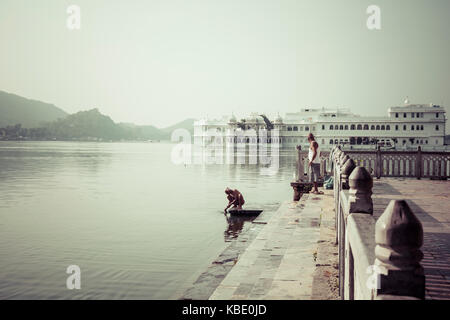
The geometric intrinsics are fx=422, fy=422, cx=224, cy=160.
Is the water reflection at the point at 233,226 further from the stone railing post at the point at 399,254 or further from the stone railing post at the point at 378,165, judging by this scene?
the stone railing post at the point at 399,254

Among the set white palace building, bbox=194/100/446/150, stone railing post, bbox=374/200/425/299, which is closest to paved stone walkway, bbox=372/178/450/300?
stone railing post, bbox=374/200/425/299

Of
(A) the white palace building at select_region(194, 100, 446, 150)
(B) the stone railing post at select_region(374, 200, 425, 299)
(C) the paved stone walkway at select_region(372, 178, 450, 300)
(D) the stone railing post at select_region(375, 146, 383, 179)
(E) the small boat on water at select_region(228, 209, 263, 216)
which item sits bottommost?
(E) the small boat on water at select_region(228, 209, 263, 216)

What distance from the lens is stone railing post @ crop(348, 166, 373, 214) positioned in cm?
381

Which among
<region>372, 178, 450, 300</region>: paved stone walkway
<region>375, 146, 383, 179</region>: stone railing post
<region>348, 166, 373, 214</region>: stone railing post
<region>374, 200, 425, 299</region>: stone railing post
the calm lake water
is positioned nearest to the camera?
<region>374, 200, 425, 299</region>: stone railing post

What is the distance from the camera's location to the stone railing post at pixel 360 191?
3.81 m

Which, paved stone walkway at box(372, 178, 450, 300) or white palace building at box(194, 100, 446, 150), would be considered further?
white palace building at box(194, 100, 446, 150)

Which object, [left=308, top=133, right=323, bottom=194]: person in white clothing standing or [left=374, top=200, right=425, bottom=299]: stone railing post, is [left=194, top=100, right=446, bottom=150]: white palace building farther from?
[left=374, top=200, right=425, bottom=299]: stone railing post

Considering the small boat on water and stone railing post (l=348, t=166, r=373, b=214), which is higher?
stone railing post (l=348, t=166, r=373, b=214)

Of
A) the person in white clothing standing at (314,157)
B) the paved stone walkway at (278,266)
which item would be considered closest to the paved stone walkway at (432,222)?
the paved stone walkway at (278,266)

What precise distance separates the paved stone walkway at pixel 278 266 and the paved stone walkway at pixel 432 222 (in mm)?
1437

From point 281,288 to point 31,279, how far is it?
593 centimetres

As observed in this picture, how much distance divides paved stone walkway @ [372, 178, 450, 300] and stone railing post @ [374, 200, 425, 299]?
191cm

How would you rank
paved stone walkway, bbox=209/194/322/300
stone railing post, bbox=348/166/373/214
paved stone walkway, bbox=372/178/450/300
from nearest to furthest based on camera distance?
1. stone railing post, bbox=348/166/373/214
2. paved stone walkway, bbox=372/178/450/300
3. paved stone walkway, bbox=209/194/322/300
